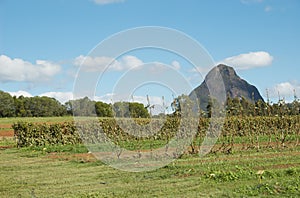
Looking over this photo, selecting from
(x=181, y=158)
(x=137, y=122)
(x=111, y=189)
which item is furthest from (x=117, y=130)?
(x=111, y=189)

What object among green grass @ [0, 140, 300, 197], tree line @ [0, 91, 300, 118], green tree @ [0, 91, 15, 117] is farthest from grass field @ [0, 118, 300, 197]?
green tree @ [0, 91, 15, 117]

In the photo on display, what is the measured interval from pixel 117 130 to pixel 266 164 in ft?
27.7

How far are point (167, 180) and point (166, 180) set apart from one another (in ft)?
0.08

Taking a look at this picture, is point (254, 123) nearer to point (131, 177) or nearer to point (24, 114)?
point (131, 177)

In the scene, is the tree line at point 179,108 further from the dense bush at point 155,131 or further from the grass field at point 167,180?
the grass field at point 167,180

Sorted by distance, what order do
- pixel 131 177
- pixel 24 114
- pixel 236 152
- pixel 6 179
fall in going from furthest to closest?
1. pixel 24 114
2. pixel 236 152
3. pixel 6 179
4. pixel 131 177

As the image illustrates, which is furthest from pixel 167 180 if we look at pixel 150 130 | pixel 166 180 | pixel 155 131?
pixel 155 131

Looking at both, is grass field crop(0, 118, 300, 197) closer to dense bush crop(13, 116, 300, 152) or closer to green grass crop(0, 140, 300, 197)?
green grass crop(0, 140, 300, 197)

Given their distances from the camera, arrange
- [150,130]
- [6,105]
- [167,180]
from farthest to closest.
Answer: [6,105] < [150,130] < [167,180]

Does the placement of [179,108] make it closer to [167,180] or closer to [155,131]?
[155,131]

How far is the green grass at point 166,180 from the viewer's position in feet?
27.4

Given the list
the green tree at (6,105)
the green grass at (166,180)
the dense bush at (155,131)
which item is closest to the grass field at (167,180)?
the green grass at (166,180)

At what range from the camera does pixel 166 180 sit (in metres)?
9.76

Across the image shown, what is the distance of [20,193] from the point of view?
29.6 ft
